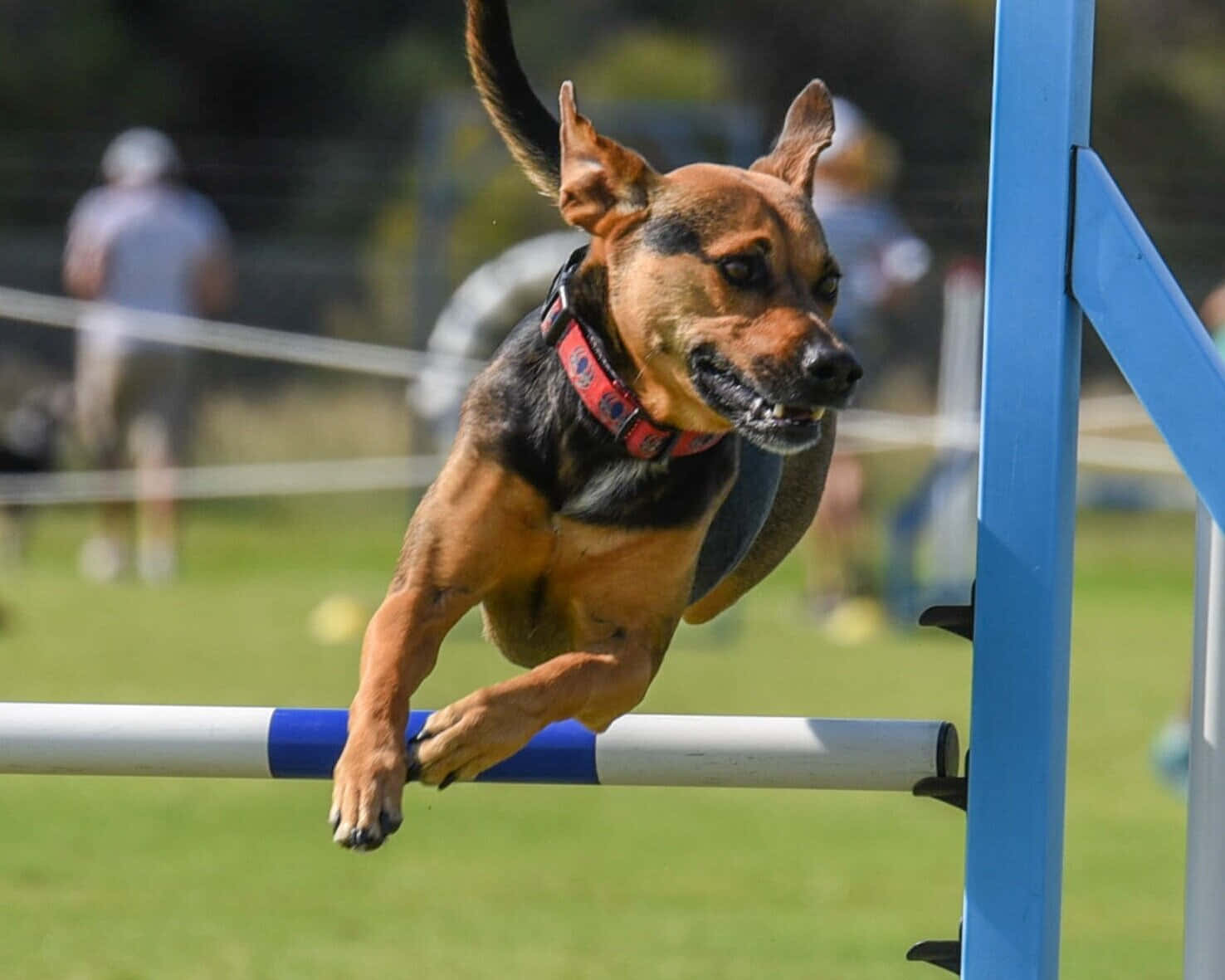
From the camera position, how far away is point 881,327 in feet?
44.8

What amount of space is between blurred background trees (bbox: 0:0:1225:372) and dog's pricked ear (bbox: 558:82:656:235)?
51.2 feet

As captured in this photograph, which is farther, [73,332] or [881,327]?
[73,332]

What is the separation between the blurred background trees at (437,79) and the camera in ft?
68.1

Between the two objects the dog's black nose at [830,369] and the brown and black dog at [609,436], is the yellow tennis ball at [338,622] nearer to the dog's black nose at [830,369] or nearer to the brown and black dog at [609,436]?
the brown and black dog at [609,436]

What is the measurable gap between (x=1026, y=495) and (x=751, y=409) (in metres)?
0.39

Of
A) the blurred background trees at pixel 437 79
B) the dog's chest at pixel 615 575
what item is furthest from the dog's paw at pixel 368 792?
the blurred background trees at pixel 437 79

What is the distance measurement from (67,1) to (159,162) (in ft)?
43.2

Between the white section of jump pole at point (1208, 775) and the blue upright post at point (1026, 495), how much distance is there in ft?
0.55

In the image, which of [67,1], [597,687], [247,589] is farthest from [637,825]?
[67,1]

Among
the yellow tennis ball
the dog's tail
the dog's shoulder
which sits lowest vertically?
the dog's shoulder

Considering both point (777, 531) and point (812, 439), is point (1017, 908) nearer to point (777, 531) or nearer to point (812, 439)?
point (812, 439)

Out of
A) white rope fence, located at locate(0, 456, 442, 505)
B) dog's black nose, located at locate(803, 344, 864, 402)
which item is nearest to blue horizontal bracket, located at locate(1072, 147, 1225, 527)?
dog's black nose, located at locate(803, 344, 864, 402)

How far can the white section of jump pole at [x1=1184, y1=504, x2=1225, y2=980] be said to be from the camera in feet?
8.72

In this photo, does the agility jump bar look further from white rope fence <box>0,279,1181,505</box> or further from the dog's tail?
white rope fence <box>0,279,1181,505</box>
